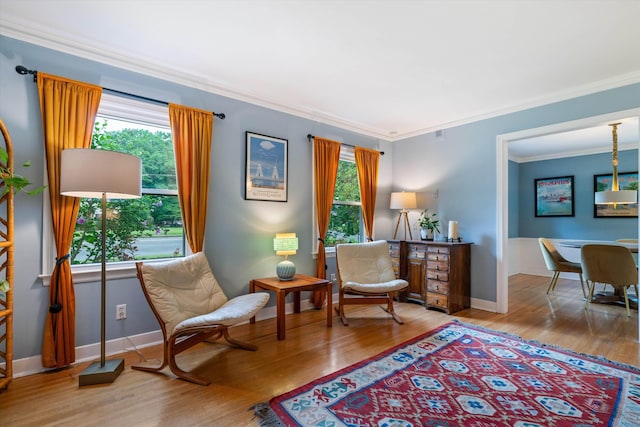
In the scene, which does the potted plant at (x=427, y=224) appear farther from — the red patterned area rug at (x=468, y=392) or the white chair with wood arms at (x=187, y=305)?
the white chair with wood arms at (x=187, y=305)

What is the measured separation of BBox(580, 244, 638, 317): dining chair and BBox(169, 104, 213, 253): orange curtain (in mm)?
4687

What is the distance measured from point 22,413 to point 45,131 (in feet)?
6.25

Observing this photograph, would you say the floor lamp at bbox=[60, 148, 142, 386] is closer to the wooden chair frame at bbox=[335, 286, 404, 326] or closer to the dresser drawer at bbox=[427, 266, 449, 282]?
the wooden chair frame at bbox=[335, 286, 404, 326]

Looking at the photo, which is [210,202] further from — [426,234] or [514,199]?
[514,199]

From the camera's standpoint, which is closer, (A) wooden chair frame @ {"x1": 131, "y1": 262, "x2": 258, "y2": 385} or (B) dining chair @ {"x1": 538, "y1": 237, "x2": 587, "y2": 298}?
(A) wooden chair frame @ {"x1": 131, "y1": 262, "x2": 258, "y2": 385}

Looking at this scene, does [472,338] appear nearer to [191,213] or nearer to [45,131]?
[191,213]

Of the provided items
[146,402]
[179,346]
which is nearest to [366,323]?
[179,346]

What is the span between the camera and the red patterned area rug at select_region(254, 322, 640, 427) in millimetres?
1821

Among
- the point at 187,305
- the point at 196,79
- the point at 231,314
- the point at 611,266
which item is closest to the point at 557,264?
the point at 611,266

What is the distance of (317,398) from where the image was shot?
2.02 meters

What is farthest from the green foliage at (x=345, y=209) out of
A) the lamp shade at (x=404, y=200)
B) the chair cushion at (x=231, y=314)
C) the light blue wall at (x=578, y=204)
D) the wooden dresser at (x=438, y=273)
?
the light blue wall at (x=578, y=204)

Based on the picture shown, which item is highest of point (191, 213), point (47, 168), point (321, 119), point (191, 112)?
point (321, 119)

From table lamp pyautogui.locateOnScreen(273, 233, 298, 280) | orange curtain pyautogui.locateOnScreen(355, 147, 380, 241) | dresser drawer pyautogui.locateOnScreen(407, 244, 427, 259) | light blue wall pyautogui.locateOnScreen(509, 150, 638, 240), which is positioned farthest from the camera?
light blue wall pyautogui.locateOnScreen(509, 150, 638, 240)

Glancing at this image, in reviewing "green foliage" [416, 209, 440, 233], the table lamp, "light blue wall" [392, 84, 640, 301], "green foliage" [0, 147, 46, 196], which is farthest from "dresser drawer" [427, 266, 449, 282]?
"green foliage" [0, 147, 46, 196]
